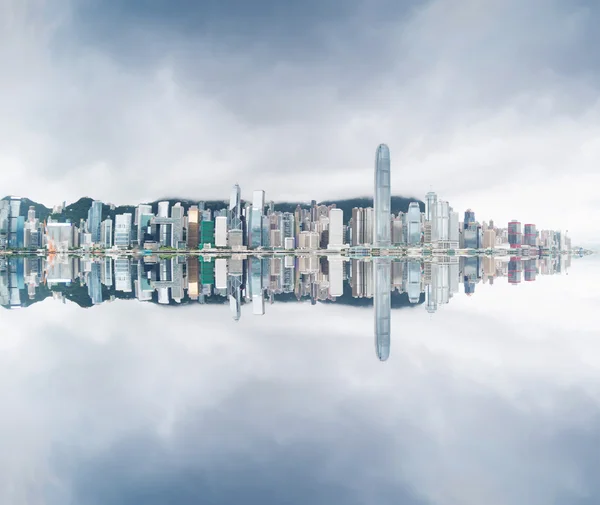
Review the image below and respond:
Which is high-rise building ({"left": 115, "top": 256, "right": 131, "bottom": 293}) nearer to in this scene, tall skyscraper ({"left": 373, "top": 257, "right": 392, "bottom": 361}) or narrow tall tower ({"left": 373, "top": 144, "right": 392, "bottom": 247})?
tall skyscraper ({"left": 373, "top": 257, "right": 392, "bottom": 361})

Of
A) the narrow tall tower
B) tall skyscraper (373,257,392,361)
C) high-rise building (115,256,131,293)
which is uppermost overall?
the narrow tall tower

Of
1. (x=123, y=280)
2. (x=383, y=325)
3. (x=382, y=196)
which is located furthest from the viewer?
(x=382, y=196)

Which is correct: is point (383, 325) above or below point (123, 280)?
below

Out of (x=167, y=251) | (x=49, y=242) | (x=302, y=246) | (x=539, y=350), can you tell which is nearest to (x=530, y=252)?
(x=302, y=246)

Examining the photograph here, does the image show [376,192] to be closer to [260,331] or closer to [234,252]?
[234,252]

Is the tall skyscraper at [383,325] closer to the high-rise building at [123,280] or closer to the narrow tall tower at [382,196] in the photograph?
the high-rise building at [123,280]

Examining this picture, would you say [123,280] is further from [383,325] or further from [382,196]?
[382,196]

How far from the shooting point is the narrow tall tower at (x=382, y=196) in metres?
122

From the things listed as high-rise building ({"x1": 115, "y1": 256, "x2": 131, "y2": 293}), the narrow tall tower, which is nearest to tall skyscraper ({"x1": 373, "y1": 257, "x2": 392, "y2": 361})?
high-rise building ({"x1": 115, "y1": 256, "x2": 131, "y2": 293})

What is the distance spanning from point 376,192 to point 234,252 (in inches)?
2324

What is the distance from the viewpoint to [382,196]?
12175 centimetres

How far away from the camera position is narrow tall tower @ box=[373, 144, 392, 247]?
400 feet

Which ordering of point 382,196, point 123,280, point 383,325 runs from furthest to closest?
1. point 382,196
2. point 123,280
3. point 383,325

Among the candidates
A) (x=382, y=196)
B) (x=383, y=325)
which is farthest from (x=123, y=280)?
(x=382, y=196)
